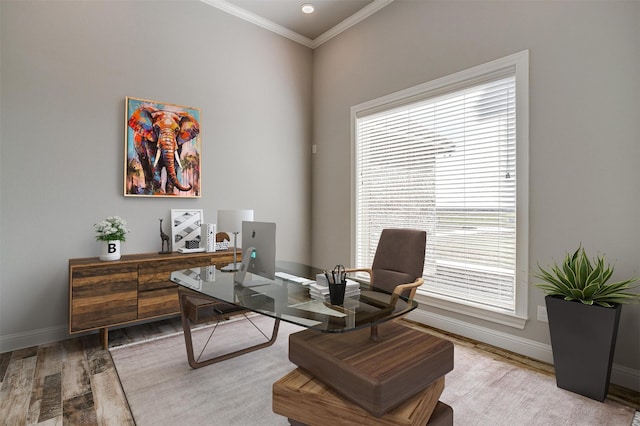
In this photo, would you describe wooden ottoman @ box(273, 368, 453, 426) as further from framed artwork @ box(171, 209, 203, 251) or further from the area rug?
framed artwork @ box(171, 209, 203, 251)

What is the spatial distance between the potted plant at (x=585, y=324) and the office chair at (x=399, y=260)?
0.90 metres

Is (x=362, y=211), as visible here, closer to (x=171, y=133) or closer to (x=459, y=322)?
(x=459, y=322)

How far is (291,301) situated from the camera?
1855 millimetres

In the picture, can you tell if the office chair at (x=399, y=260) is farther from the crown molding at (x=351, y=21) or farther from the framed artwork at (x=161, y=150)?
the crown molding at (x=351, y=21)

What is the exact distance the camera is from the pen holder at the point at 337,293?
1795 mm

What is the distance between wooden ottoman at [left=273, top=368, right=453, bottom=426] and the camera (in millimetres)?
1329

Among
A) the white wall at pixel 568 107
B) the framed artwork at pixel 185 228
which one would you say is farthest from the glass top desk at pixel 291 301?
the white wall at pixel 568 107

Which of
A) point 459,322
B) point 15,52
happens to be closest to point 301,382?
point 459,322

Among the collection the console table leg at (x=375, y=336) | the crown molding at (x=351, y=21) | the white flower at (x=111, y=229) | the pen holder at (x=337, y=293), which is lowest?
the console table leg at (x=375, y=336)

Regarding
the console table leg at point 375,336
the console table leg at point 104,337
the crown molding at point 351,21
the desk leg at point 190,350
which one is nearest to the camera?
the console table leg at point 375,336

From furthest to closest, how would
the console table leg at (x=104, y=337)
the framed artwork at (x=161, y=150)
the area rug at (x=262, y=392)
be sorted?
the framed artwork at (x=161, y=150) < the console table leg at (x=104, y=337) < the area rug at (x=262, y=392)

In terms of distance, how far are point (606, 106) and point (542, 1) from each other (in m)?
1.02

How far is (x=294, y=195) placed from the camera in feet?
15.3

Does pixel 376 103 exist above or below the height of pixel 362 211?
above
